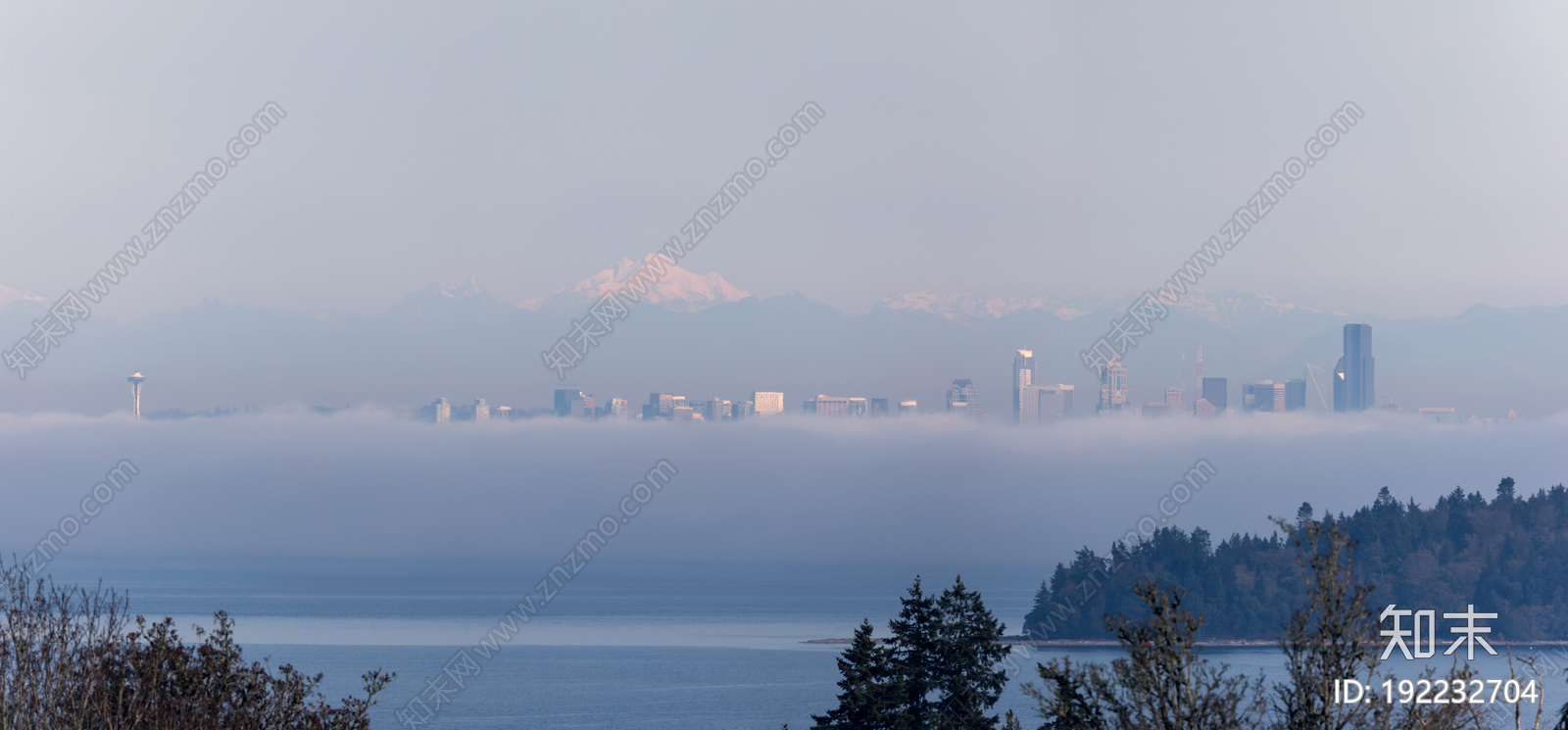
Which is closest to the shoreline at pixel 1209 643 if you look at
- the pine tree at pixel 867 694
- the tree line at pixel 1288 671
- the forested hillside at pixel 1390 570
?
the forested hillside at pixel 1390 570

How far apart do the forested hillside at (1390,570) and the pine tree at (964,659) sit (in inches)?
3973

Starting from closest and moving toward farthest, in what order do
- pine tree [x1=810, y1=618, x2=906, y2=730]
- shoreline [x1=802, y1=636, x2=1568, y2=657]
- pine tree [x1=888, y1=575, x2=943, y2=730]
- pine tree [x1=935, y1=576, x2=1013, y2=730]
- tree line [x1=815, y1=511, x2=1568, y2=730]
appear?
tree line [x1=815, y1=511, x2=1568, y2=730]
pine tree [x1=810, y1=618, x2=906, y2=730]
pine tree [x1=888, y1=575, x2=943, y2=730]
pine tree [x1=935, y1=576, x2=1013, y2=730]
shoreline [x1=802, y1=636, x2=1568, y2=657]

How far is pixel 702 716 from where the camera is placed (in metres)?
87.3

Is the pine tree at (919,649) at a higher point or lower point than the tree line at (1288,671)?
lower

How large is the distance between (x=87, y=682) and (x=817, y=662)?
4580 inches

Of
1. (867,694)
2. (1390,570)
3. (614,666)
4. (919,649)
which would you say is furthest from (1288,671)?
(1390,570)

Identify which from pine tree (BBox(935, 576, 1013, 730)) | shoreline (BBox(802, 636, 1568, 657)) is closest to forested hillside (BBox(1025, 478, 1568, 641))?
shoreline (BBox(802, 636, 1568, 657))

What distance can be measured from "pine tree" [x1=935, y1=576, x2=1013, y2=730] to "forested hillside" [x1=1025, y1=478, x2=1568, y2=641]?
331ft

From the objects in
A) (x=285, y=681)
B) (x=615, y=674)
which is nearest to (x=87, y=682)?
(x=285, y=681)

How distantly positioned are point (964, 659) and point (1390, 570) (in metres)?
137

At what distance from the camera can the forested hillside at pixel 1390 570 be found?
134m

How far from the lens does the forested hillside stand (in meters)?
134

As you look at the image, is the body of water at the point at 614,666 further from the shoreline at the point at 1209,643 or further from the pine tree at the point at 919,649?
the pine tree at the point at 919,649

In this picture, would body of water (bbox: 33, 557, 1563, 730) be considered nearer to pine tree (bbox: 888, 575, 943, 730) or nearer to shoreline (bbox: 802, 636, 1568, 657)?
shoreline (bbox: 802, 636, 1568, 657)
